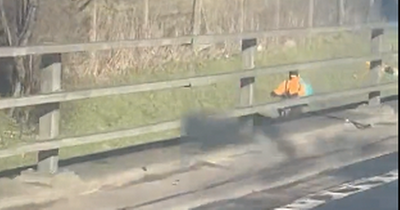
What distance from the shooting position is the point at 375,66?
13.7 m

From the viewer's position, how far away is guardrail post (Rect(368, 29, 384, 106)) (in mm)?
13523

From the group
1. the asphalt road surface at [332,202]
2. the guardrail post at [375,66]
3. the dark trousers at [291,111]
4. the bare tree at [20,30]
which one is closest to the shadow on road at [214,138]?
the dark trousers at [291,111]

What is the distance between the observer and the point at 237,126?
1149 cm

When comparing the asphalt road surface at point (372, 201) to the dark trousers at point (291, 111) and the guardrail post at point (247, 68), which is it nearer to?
the guardrail post at point (247, 68)

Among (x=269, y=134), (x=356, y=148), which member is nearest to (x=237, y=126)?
(x=269, y=134)

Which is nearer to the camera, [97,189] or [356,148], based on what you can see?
[97,189]

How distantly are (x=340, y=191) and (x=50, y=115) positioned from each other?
7.73ft

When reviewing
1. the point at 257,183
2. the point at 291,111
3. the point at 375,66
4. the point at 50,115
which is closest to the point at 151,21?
the point at 375,66

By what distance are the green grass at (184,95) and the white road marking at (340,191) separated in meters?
2.31

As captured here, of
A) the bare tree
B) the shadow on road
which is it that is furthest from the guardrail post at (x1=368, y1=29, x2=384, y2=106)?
the bare tree

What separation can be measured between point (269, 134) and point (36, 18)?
3.85 m

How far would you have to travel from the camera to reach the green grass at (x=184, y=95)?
43.7ft

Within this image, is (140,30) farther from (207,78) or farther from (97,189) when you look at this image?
(97,189)

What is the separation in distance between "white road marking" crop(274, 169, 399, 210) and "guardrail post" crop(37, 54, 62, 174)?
1835mm
